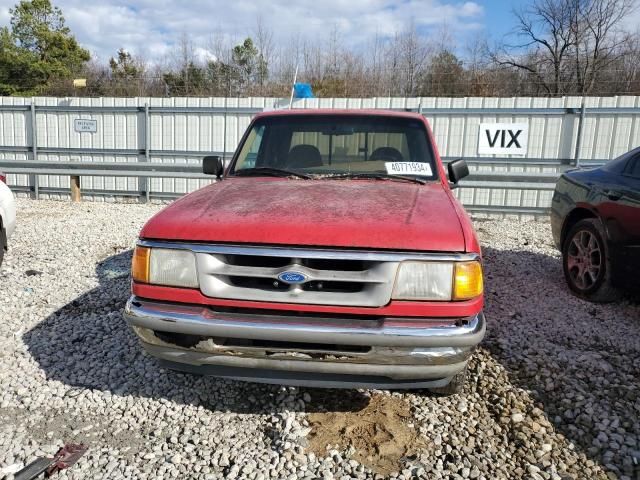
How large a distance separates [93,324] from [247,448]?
2.15m

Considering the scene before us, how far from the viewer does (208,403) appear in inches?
114

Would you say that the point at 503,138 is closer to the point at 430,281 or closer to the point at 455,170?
the point at 455,170

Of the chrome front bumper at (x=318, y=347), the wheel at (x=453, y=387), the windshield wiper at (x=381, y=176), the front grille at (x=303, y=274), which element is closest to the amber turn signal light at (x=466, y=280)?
the chrome front bumper at (x=318, y=347)

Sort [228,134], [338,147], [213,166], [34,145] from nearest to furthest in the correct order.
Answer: [338,147], [213,166], [228,134], [34,145]

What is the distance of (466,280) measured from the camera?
7.29 ft

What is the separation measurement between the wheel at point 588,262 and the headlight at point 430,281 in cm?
284

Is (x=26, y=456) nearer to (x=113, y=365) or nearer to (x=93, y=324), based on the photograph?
(x=113, y=365)

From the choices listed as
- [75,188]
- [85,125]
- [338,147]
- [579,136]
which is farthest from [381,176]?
[85,125]

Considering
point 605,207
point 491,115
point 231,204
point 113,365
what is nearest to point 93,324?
point 113,365

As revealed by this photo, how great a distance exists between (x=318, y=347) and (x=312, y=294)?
9.7 inches

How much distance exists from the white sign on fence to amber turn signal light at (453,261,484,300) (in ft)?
39.7

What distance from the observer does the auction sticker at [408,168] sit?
3438mm

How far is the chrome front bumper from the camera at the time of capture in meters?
2.16

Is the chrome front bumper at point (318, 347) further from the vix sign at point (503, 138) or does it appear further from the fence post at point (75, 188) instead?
the fence post at point (75, 188)
